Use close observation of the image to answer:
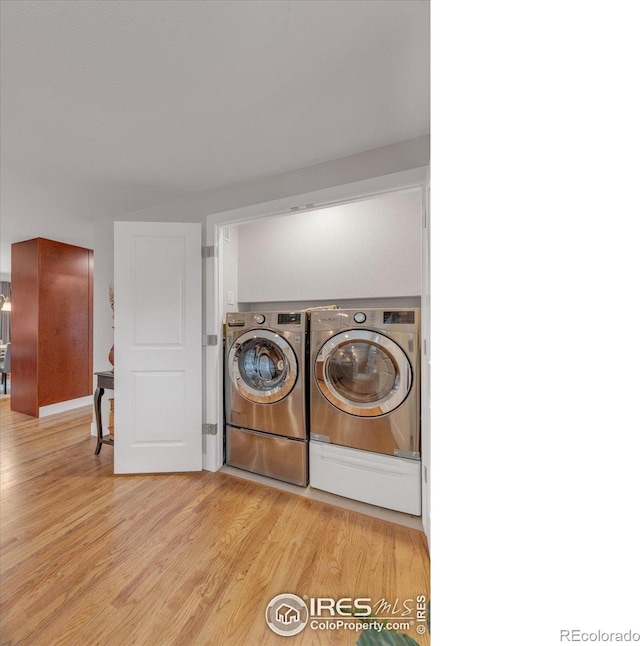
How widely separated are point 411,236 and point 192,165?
170cm

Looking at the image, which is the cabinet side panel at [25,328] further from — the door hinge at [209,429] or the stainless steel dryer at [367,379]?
the stainless steel dryer at [367,379]

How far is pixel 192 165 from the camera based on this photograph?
2.15m

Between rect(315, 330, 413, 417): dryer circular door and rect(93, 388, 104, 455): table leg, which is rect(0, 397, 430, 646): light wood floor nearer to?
rect(93, 388, 104, 455): table leg

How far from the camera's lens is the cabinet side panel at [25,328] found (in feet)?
12.3

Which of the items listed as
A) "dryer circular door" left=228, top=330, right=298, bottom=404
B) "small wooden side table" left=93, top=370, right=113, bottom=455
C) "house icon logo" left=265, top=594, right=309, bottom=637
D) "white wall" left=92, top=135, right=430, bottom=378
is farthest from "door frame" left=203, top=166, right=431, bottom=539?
"small wooden side table" left=93, top=370, right=113, bottom=455

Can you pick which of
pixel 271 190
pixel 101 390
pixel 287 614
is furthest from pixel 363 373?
pixel 101 390

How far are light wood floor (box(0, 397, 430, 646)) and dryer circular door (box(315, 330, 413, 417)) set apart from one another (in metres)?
0.69

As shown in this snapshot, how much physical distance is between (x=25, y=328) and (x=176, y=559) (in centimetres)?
402

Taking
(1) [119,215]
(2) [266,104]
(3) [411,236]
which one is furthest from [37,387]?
(3) [411,236]

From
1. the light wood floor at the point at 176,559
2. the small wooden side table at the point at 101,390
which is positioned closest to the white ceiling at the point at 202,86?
the small wooden side table at the point at 101,390

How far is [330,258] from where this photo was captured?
2.68 m

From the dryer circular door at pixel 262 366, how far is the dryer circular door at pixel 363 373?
0.85 ft
